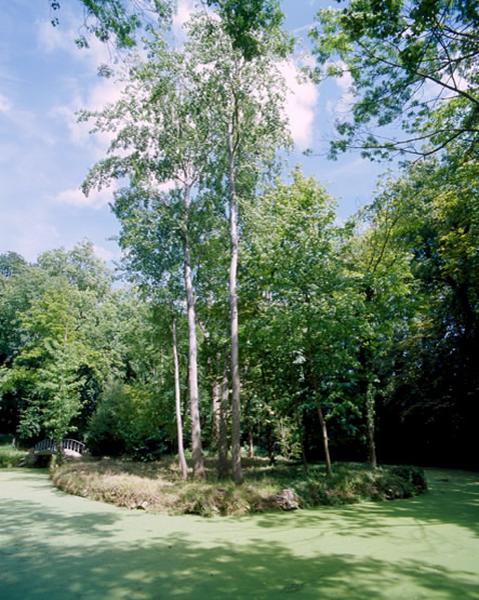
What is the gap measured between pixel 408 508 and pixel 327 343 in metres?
3.65

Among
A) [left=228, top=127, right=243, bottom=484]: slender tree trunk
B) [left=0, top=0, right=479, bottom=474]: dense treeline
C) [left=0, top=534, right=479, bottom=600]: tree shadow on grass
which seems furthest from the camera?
[left=228, top=127, right=243, bottom=484]: slender tree trunk

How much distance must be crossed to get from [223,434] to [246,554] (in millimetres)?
6429

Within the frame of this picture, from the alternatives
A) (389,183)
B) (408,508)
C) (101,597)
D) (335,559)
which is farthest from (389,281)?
(101,597)

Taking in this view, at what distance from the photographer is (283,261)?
9680 mm

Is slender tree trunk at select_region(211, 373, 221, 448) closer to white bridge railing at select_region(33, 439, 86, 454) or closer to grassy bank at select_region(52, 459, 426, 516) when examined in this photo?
grassy bank at select_region(52, 459, 426, 516)

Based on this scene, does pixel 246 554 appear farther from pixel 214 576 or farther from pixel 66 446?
pixel 66 446

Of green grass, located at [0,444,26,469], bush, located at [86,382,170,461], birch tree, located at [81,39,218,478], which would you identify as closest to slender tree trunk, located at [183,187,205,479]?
birch tree, located at [81,39,218,478]

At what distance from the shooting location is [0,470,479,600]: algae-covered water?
342 centimetres

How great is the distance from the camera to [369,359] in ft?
35.6

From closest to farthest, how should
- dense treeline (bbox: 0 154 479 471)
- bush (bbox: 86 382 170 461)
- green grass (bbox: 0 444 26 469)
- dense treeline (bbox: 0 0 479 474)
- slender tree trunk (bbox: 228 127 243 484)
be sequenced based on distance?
dense treeline (bbox: 0 0 479 474), slender tree trunk (bbox: 228 127 243 484), dense treeline (bbox: 0 154 479 471), bush (bbox: 86 382 170 461), green grass (bbox: 0 444 26 469)

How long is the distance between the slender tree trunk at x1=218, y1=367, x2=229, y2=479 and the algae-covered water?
152 inches

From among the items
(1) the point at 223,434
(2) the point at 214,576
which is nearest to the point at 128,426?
(1) the point at 223,434

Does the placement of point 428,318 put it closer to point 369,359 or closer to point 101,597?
point 369,359

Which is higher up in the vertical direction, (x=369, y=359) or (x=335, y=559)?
(x=369, y=359)
